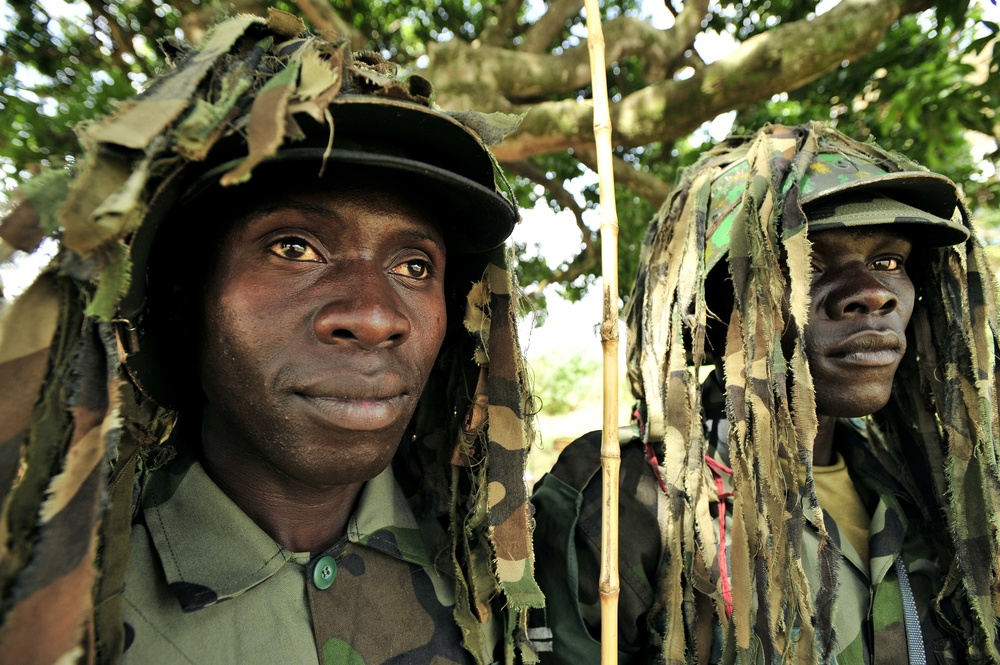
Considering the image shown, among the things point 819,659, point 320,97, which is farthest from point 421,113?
point 819,659

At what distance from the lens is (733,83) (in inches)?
151

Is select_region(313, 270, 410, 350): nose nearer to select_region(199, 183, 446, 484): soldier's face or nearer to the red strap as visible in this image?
select_region(199, 183, 446, 484): soldier's face

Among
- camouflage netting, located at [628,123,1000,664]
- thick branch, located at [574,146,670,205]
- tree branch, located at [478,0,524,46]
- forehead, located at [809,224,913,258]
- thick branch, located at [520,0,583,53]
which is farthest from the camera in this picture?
tree branch, located at [478,0,524,46]

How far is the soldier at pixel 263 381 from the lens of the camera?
949mm

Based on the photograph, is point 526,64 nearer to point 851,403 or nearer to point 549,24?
point 549,24

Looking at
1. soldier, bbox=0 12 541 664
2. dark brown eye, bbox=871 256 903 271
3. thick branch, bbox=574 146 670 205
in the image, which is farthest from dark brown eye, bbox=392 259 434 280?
thick branch, bbox=574 146 670 205

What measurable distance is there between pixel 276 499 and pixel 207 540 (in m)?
0.16

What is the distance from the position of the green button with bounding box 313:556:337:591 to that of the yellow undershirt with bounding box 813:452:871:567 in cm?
156

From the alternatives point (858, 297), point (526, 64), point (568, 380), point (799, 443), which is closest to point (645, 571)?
point (799, 443)

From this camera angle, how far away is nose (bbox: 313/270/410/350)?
4.08 ft

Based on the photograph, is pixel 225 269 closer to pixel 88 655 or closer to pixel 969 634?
pixel 88 655

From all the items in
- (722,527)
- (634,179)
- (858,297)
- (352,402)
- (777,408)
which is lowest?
(722,527)

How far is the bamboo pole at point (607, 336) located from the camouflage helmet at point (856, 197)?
58 cm

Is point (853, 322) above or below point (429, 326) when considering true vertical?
above
